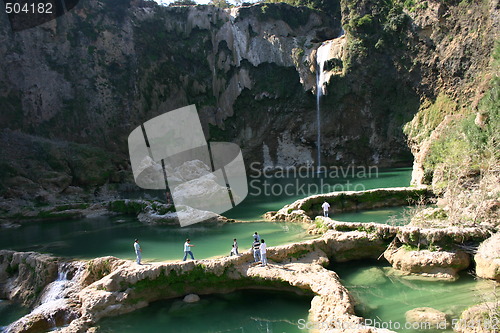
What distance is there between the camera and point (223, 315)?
14266 millimetres

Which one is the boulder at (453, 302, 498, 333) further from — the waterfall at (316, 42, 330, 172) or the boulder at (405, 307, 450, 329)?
the waterfall at (316, 42, 330, 172)

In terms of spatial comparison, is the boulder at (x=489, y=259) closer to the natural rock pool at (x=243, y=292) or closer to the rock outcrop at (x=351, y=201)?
the natural rock pool at (x=243, y=292)

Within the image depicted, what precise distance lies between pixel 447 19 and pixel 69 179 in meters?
41.7

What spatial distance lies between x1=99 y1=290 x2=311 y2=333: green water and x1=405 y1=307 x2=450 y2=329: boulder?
341 cm

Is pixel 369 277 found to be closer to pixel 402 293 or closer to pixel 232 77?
pixel 402 293

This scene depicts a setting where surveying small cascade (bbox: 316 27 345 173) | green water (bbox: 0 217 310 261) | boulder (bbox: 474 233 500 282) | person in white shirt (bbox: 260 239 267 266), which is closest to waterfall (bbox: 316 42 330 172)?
small cascade (bbox: 316 27 345 173)

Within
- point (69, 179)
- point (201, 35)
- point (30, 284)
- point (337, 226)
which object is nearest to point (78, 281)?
point (30, 284)

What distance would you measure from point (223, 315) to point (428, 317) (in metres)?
6.87

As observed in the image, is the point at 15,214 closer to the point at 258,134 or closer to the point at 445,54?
the point at 258,134

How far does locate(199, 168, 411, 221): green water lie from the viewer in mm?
30266

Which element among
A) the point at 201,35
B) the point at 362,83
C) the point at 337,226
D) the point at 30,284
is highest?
the point at 201,35

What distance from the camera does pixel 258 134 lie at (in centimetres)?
5644

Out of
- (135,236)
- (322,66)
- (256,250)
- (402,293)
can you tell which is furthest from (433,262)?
(322,66)

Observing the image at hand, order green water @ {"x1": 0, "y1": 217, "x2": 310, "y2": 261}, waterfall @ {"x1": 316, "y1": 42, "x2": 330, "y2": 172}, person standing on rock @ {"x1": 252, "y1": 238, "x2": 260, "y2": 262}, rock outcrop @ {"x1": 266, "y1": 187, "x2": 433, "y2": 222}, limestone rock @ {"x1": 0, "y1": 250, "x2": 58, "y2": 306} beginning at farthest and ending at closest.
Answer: waterfall @ {"x1": 316, "y1": 42, "x2": 330, "y2": 172} → rock outcrop @ {"x1": 266, "y1": 187, "x2": 433, "y2": 222} → green water @ {"x1": 0, "y1": 217, "x2": 310, "y2": 261} → limestone rock @ {"x1": 0, "y1": 250, "x2": 58, "y2": 306} → person standing on rock @ {"x1": 252, "y1": 238, "x2": 260, "y2": 262}
